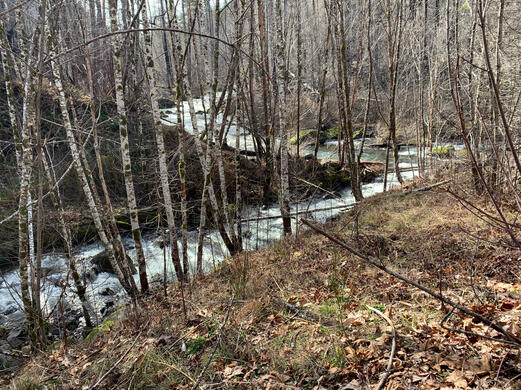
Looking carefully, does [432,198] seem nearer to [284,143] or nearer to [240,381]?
[284,143]

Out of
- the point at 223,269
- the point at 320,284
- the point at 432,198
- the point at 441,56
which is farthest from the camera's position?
the point at 441,56

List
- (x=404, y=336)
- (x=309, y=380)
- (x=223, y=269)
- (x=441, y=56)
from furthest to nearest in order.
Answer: (x=441, y=56), (x=223, y=269), (x=404, y=336), (x=309, y=380)

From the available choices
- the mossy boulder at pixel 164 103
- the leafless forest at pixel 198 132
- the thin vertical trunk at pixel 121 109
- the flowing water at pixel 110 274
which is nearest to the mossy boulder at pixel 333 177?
the leafless forest at pixel 198 132

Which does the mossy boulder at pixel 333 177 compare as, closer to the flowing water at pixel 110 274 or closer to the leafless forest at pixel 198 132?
the leafless forest at pixel 198 132

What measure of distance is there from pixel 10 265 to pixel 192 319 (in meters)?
7.54

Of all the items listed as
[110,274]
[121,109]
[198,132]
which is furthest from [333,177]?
[121,109]

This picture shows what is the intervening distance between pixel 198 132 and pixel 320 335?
16.2ft

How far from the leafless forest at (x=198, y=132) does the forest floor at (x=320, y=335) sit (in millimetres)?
616

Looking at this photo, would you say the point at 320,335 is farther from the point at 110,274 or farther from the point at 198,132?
the point at 110,274

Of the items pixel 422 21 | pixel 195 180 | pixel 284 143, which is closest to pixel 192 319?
pixel 284 143

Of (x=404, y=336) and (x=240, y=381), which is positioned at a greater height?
(x=404, y=336)

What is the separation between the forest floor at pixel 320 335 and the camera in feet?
8.16

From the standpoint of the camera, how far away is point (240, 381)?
274cm

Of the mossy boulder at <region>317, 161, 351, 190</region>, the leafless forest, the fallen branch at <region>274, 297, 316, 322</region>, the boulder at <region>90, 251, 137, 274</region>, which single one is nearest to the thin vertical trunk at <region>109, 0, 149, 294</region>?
the leafless forest
